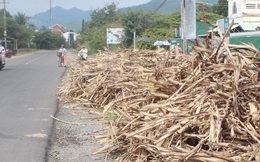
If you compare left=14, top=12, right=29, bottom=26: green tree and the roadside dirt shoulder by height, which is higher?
left=14, top=12, right=29, bottom=26: green tree

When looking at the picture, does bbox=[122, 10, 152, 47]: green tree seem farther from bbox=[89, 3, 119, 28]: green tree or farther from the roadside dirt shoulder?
the roadside dirt shoulder

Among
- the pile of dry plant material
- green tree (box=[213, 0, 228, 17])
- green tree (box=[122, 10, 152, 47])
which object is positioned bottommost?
the pile of dry plant material

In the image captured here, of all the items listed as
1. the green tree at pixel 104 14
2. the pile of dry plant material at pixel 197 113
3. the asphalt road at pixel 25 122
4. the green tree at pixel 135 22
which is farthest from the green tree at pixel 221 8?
Result: the pile of dry plant material at pixel 197 113

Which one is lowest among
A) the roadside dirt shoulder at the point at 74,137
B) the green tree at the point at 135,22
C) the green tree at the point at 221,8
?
the roadside dirt shoulder at the point at 74,137

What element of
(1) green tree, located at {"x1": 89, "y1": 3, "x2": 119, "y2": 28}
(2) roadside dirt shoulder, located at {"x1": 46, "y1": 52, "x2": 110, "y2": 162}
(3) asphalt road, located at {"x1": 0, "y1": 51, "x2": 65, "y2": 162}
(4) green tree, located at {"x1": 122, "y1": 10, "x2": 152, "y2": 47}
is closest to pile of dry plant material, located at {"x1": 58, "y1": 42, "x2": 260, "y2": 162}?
(2) roadside dirt shoulder, located at {"x1": 46, "y1": 52, "x2": 110, "y2": 162}

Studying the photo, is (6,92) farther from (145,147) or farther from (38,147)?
(145,147)

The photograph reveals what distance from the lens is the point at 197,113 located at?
541 cm

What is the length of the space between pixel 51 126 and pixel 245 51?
4424mm

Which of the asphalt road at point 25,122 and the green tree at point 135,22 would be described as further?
the green tree at point 135,22

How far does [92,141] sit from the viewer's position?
786cm

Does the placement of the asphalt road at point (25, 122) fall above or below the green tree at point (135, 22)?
below

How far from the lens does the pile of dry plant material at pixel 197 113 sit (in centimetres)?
496

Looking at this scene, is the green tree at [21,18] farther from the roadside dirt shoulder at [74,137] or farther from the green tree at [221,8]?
the roadside dirt shoulder at [74,137]

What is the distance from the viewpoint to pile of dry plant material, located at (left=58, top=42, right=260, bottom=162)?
16.3 ft
